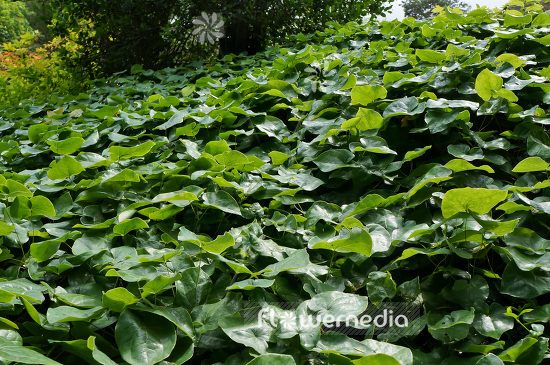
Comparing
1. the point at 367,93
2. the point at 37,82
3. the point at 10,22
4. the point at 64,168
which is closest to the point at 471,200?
the point at 367,93

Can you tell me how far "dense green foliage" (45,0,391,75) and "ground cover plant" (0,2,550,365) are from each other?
2044mm

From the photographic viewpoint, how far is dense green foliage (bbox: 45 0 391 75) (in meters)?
3.85

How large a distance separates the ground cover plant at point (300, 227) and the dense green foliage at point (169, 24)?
80.5 inches

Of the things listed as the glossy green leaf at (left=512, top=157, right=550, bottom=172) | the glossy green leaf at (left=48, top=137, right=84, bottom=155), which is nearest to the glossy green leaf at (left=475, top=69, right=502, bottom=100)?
the glossy green leaf at (left=512, top=157, right=550, bottom=172)

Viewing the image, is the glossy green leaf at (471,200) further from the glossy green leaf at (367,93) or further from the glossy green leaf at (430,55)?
the glossy green leaf at (430,55)

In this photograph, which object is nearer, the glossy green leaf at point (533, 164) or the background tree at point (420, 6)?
the glossy green leaf at point (533, 164)

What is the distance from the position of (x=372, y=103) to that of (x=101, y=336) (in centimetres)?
133

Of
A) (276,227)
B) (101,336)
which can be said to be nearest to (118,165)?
(276,227)

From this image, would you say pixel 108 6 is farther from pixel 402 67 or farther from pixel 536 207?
pixel 536 207

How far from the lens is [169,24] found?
3.79 m

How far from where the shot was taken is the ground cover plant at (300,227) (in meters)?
0.90

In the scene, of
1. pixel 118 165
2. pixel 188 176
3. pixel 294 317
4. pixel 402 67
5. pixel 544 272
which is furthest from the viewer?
pixel 402 67

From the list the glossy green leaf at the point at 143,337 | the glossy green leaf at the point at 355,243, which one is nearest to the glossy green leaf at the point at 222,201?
the glossy green leaf at the point at 355,243

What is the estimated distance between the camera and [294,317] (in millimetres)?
919
